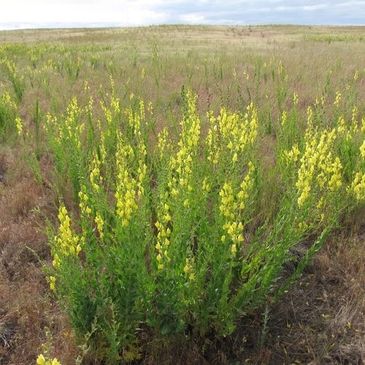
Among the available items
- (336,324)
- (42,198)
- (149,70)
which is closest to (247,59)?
(149,70)

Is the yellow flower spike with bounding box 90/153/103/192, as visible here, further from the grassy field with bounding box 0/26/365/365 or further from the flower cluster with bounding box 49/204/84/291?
the flower cluster with bounding box 49/204/84/291

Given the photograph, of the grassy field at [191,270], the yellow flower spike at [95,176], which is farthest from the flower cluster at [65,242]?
the yellow flower spike at [95,176]

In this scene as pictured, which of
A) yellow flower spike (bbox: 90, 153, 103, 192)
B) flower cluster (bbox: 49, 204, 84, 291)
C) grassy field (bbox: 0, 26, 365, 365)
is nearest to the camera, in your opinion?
flower cluster (bbox: 49, 204, 84, 291)

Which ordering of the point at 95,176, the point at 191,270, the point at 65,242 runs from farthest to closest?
1. the point at 95,176
2. the point at 191,270
3. the point at 65,242

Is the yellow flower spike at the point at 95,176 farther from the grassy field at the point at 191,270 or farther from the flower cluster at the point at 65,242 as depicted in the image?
the flower cluster at the point at 65,242

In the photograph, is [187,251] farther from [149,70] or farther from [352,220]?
[149,70]

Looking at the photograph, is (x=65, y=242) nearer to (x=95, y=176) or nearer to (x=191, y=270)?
(x=191, y=270)

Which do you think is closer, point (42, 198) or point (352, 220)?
point (352, 220)

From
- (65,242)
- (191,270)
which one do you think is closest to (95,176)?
(65,242)

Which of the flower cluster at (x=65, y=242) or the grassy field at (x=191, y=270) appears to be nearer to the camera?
the flower cluster at (x=65, y=242)

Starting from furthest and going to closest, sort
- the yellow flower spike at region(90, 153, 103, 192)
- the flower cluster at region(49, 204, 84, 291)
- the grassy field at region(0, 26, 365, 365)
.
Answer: the yellow flower spike at region(90, 153, 103, 192), the grassy field at region(0, 26, 365, 365), the flower cluster at region(49, 204, 84, 291)

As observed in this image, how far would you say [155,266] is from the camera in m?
2.22

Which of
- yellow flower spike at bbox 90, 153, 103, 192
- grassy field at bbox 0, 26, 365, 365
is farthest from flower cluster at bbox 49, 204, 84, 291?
yellow flower spike at bbox 90, 153, 103, 192

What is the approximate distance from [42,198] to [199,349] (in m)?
2.38
